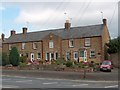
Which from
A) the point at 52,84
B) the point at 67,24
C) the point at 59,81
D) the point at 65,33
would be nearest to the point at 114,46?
the point at 65,33

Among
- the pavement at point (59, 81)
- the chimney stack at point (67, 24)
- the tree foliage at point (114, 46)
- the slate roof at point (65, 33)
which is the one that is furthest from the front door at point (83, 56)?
the pavement at point (59, 81)

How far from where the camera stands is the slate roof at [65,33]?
203ft

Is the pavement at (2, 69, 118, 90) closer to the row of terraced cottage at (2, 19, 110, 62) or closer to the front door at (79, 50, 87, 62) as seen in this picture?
the row of terraced cottage at (2, 19, 110, 62)

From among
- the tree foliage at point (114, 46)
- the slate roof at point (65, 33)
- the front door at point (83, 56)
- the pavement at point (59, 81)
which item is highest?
the slate roof at point (65, 33)

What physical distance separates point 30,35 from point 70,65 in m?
30.9

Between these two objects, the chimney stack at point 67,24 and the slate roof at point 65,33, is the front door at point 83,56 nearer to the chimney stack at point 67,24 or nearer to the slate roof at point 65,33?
the slate roof at point 65,33

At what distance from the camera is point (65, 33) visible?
66.9 m

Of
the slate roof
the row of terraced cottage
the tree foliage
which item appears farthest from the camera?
the slate roof

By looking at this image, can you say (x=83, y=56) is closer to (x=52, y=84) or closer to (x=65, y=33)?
(x=65, y=33)

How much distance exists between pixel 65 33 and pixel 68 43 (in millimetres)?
3544

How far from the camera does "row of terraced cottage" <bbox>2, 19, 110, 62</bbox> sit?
2377 inches

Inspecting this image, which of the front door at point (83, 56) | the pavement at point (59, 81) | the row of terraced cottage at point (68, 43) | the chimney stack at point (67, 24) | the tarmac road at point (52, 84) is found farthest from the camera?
the chimney stack at point (67, 24)


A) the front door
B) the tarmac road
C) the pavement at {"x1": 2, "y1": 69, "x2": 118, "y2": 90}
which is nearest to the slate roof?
the front door

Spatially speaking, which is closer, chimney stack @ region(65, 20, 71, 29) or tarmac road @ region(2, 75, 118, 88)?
tarmac road @ region(2, 75, 118, 88)
